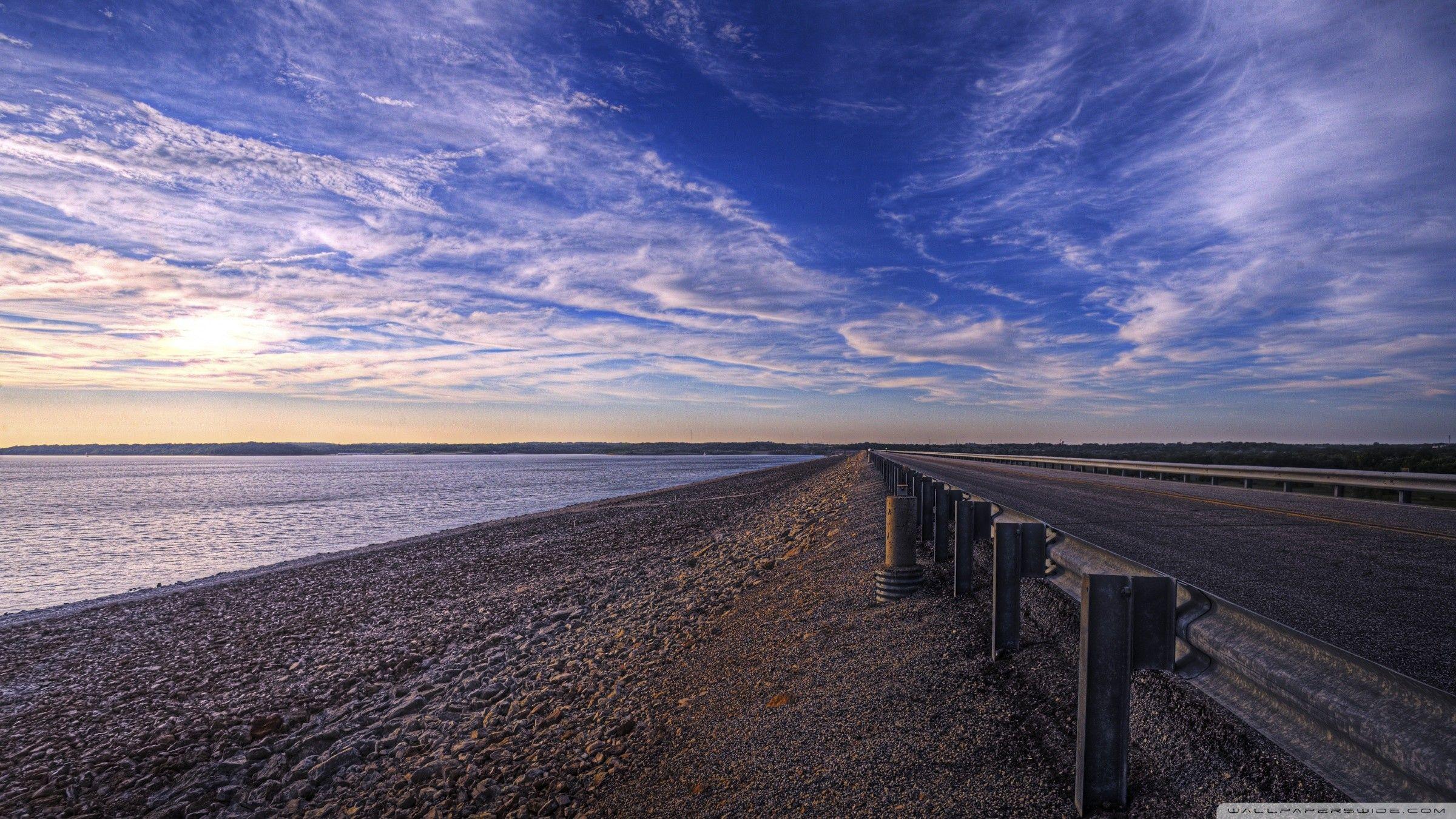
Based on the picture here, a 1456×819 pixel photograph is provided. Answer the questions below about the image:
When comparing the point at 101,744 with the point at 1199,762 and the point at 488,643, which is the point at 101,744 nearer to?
the point at 488,643

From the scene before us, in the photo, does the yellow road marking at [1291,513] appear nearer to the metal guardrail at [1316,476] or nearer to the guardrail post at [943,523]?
the metal guardrail at [1316,476]

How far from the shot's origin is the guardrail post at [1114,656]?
2570 millimetres

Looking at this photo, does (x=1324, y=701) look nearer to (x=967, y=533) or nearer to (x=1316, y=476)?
(x=967, y=533)

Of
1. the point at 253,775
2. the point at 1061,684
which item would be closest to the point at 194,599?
the point at 253,775

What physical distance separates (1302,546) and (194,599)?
1753 cm

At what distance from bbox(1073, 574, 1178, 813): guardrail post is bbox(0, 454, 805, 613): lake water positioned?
1860 centimetres

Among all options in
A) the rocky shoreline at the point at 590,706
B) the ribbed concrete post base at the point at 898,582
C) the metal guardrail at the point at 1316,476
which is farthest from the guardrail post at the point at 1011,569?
the metal guardrail at the point at 1316,476

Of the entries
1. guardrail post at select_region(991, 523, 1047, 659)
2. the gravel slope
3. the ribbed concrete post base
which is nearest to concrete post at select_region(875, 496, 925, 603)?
the ribbed concrete post base

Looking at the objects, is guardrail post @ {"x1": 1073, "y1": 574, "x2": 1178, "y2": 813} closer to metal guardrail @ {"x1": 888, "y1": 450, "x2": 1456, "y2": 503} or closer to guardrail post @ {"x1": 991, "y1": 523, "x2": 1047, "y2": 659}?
guardrail post @ {"x1": 991, "y1": 523, "x2": 1047, "y2": 659}

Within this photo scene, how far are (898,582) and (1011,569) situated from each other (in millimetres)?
2252

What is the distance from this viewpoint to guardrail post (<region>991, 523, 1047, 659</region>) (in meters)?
4.26

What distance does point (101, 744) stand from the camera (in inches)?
271

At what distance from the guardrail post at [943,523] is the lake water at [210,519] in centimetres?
1679

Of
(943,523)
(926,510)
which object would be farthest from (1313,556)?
(926,510)
